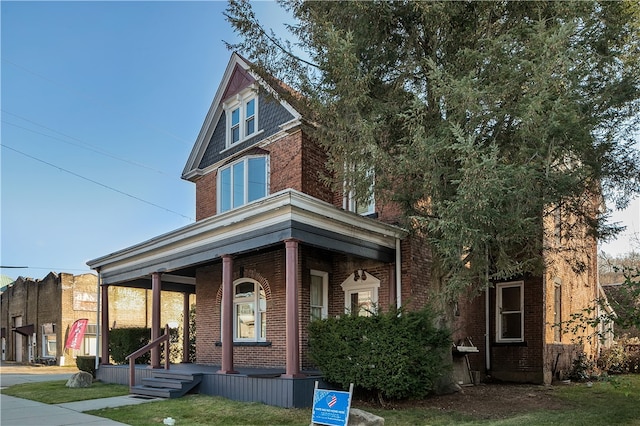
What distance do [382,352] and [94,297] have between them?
2523cm

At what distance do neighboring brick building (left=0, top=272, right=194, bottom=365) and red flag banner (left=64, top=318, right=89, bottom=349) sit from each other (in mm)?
870

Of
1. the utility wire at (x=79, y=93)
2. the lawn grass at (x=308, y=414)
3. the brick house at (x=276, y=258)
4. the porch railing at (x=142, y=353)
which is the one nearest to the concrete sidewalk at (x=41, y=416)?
the lawn grass at (x=308, y=414)

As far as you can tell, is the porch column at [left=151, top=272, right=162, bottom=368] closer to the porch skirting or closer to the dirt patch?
the porch skirting

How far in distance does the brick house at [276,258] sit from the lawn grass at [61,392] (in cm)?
203

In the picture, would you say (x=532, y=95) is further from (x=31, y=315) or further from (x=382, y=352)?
(x=31, y=315)

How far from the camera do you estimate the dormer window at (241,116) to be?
16781 millimetres

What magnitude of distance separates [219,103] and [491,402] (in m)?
12.1

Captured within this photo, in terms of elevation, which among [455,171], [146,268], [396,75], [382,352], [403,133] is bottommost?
[382,352]

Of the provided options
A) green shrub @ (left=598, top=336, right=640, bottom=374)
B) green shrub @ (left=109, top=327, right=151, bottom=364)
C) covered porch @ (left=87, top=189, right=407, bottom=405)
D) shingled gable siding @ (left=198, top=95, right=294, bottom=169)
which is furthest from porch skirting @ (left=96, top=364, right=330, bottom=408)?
green shrub @ (left=598, top=336, right=640, bottom=374)

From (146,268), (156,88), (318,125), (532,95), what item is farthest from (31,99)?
(532,95)

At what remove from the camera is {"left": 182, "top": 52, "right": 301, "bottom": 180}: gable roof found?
1707 cm

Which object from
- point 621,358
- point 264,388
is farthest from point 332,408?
point 621,358

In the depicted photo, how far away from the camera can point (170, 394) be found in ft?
38.7

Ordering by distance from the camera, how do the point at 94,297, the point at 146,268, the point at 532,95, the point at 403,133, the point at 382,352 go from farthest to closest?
the point at 94,297 < the point at 146,268 < the point at 403,133 < the point at 382,352 < the point at 532,95
